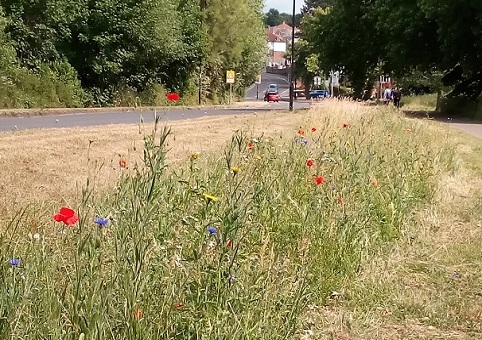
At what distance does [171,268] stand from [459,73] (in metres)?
33.4

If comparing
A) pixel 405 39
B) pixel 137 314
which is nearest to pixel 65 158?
pixel 137 314

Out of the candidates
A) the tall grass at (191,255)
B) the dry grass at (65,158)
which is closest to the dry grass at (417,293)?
the tall grass at (191,255)

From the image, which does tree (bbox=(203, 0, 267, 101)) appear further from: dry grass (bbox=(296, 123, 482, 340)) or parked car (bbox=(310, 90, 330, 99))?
dry grass (bbox=(296, 123, 482, 340))

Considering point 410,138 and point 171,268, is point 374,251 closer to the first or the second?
point 171,268

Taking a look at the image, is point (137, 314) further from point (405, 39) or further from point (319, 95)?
point (405, 39)

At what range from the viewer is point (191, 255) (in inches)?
126

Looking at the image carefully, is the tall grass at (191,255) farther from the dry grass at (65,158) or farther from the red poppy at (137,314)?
the dry grass at (65,158)

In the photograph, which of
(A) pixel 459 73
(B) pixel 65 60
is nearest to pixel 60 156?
(B) pixel 65 60

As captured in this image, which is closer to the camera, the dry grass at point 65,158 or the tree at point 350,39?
the dry grass at point 65,158

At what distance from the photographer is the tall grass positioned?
99.0 inches

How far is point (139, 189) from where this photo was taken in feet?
9.81

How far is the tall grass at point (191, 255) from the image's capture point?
2.51 m

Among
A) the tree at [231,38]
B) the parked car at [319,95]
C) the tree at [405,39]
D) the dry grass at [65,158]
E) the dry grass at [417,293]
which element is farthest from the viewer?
the tree at [231,38]

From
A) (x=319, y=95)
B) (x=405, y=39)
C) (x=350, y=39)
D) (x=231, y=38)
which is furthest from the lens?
(x=231, y=38)
